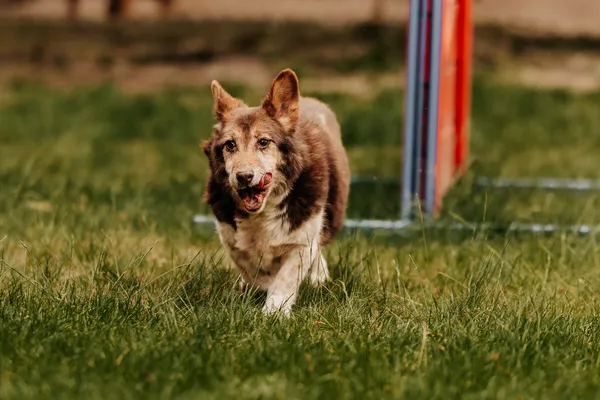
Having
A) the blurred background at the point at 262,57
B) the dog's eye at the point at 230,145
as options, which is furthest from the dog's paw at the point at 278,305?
the blurred background at the point at 262,57

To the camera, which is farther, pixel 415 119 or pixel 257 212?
pixel 415 119

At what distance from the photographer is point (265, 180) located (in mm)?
4320

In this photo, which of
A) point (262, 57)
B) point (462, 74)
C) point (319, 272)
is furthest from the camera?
point (262, 57)

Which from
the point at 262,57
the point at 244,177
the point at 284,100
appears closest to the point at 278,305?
the point at 244,177

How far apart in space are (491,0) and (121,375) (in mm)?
9049

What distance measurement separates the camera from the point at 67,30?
38.8 feet

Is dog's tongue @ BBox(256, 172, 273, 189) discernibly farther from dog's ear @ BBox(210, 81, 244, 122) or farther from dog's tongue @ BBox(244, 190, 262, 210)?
dog's ear @ BBox(210, 81, 244, 122)

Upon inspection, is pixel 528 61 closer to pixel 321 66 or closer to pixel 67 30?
pixel 321 66

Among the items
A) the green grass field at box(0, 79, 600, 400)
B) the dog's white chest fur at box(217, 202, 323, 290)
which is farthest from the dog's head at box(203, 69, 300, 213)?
the green grass field at box(0, 79, 600, 400)

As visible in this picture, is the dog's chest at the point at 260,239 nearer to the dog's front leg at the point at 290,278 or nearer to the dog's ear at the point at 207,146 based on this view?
the dog's front leg at the point at 290,278

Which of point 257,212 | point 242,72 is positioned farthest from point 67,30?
point 257,212

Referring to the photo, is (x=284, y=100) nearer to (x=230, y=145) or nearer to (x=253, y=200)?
(x=230, y=145)

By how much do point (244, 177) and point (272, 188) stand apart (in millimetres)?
274

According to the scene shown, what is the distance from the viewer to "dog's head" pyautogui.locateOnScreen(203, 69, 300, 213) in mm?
4250
